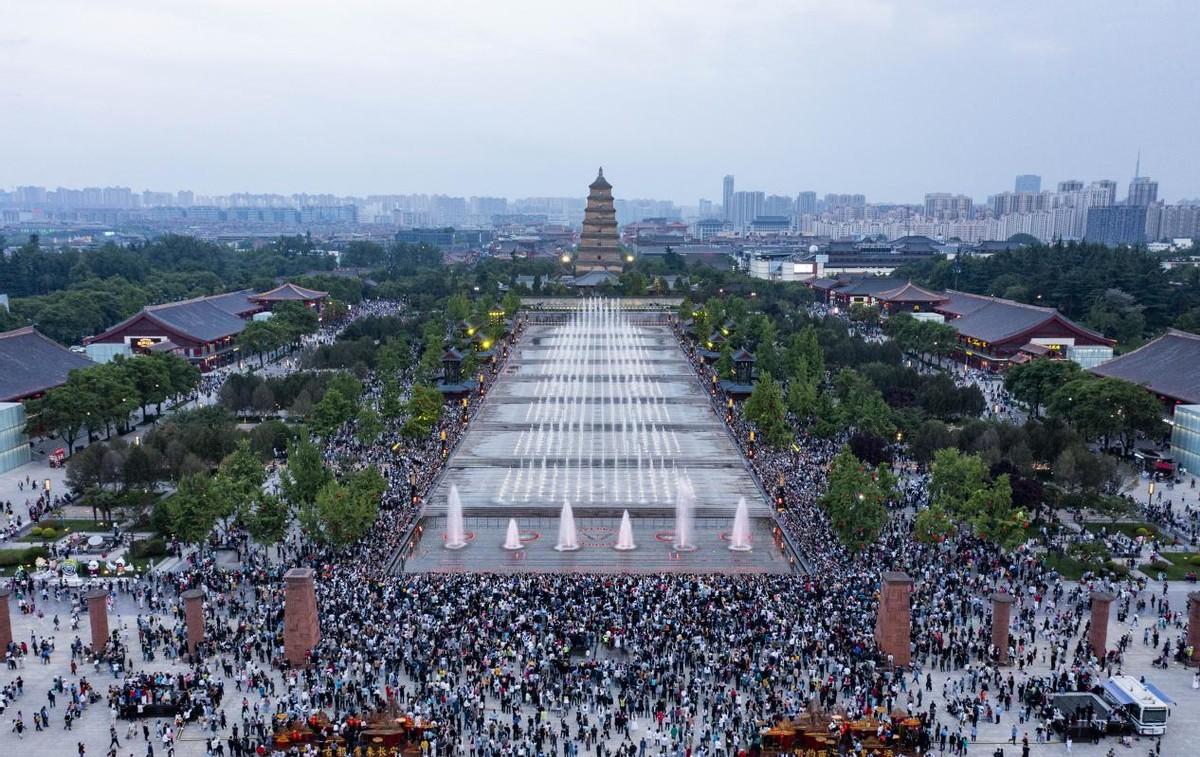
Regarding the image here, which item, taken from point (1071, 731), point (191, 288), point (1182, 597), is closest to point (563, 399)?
point (1182, 597)

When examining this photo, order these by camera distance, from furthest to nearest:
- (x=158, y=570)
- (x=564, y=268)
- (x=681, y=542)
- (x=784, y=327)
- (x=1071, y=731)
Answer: (x=564, y=268) < (x=784, y=327) < (x=681, y=542) < (x=158, y=570) < (x=1071, y=731)

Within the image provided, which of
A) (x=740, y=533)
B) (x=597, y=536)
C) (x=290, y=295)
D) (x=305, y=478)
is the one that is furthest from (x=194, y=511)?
(x=290, y=295)

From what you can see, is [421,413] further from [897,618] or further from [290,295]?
[290,295]

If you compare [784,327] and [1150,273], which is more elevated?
[1150,273]

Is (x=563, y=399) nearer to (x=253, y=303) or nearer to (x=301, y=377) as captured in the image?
(x=301, y=377)

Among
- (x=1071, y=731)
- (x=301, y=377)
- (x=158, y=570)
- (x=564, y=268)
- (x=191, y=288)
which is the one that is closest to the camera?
(x=1071, y=731)

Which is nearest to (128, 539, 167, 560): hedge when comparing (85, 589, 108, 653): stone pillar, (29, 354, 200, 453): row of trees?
(85, 589, 108, 653): stone pillar

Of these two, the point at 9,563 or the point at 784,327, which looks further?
the point at 784,327
